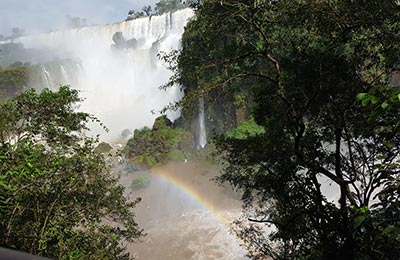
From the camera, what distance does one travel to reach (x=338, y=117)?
6.74 metres

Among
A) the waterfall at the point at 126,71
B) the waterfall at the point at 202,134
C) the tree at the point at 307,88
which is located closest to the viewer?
the tree at the point at 307,88

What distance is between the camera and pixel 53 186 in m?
7.33

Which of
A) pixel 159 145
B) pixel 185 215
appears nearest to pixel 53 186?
pixel 185 215

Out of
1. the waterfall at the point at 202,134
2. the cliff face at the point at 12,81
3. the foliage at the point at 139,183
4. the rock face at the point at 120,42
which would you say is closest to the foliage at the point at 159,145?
the waterfall at the point at 202,134

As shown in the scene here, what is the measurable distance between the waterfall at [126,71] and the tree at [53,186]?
27.5 metres

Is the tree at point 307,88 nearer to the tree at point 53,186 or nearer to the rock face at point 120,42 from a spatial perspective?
the tree at point 53,186

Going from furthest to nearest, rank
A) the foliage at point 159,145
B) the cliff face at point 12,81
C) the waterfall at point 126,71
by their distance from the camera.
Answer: the waterfall at point 126,71, the cliff face at point 12,81, the foliage at point 159,145

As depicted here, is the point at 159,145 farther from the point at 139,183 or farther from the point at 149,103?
the point at 149,103

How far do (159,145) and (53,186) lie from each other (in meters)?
22.6

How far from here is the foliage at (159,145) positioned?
Result: 28938 millimetres

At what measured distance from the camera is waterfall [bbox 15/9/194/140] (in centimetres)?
4266

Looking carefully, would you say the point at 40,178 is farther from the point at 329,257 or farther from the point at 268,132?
the point at 329,257

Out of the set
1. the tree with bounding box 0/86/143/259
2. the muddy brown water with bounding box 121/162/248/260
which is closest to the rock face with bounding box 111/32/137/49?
the muddy brown water with bounding box 121/162/248/260

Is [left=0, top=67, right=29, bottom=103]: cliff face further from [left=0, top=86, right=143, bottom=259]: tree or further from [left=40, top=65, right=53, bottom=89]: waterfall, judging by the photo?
[left=0, top=86, right=143, bottom=259]: tree
